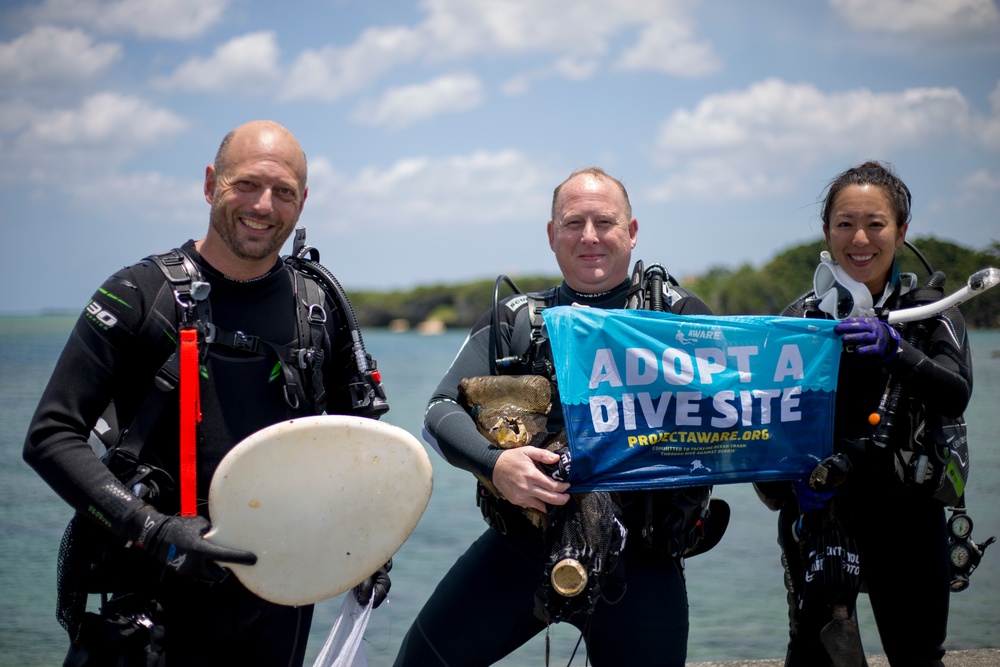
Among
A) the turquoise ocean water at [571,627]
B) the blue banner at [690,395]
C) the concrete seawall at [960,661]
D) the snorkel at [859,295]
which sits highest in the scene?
the snorkel at [859,295]

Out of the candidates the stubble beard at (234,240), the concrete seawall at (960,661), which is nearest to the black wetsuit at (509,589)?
the stubble beard at (234,240)

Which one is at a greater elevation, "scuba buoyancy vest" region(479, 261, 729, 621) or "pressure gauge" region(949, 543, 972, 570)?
"scuba buoyancy vest" region(479, 261, 729, 621)

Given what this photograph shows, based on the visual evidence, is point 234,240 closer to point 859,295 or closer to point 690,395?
point 690,395

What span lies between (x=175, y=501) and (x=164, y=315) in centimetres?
48

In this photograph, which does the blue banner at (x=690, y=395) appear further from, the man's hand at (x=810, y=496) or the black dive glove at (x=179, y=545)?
the black dive glove at (x=179, y=545)

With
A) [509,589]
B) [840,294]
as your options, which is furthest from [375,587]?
[840,294]

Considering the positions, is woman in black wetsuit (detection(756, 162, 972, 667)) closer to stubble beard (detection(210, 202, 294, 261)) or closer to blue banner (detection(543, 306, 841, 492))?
blue banner (detection(543, 306, 841, 492))

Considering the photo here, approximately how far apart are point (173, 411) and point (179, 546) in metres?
0.38

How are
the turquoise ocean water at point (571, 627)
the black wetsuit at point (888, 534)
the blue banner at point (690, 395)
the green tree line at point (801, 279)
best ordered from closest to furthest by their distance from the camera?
the blue banner at point (690, 395) → the black wetsuit at point (888, 534) → the green tree line at point (801, 279) → the turquoise ocean water at point (571, 627)

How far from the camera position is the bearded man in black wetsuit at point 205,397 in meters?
2.11

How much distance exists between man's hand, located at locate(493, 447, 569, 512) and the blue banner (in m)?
0.07

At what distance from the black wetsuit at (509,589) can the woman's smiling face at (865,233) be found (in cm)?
53

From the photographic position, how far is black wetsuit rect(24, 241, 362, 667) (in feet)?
6.97

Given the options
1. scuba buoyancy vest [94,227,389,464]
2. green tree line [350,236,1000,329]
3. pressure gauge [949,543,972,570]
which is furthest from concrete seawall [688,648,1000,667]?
scuba buoyancy vest [94,227,389,464]
